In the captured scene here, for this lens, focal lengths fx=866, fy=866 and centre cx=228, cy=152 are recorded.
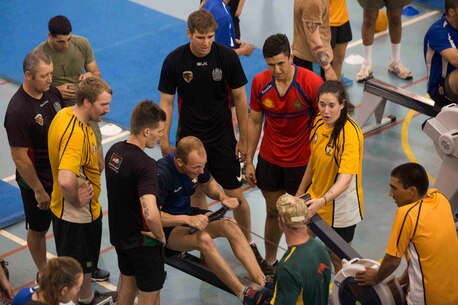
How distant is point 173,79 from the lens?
7562mm

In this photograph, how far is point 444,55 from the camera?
824 cm

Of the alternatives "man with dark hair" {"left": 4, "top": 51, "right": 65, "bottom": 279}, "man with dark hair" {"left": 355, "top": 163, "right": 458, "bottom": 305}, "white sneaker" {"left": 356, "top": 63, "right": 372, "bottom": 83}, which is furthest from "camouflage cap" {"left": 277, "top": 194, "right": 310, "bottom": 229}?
"white sneaker" {"left": 356, "top": 63, "right": 372, "bottom": 83}

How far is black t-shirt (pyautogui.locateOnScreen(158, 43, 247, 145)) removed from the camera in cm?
746

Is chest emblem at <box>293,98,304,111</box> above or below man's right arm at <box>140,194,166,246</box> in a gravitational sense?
above

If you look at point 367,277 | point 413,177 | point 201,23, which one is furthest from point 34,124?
point 413,177

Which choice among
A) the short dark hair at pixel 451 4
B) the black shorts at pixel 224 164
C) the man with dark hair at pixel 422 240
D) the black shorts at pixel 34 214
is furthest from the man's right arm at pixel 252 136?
the short dark hair at pixel 451 4

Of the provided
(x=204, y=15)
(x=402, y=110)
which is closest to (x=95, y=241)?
(x=204, y=15)

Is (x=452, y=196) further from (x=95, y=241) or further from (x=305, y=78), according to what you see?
(x=95, y=241)

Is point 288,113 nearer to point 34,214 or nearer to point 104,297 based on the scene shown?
point 104,297

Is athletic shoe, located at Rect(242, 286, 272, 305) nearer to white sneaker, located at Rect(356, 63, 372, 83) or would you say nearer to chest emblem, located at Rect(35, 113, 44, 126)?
chest emblem, located at Rect(35, 113, 44, 126)

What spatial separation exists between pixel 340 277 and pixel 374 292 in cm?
32

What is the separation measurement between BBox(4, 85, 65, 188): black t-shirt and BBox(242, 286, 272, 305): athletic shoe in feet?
6.30

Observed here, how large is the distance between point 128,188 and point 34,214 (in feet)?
4.77

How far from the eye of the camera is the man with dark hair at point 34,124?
6.88 meters
